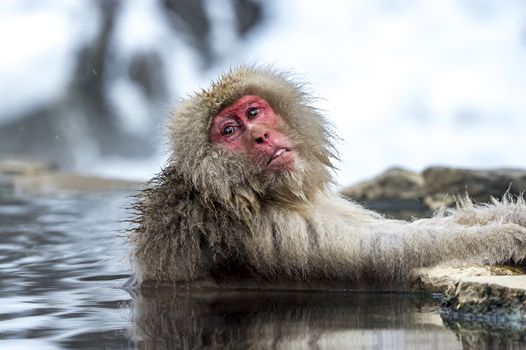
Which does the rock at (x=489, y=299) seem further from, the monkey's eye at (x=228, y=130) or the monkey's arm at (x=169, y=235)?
the monkey's eye at (x=228, y=130)

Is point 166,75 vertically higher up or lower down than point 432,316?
higher up

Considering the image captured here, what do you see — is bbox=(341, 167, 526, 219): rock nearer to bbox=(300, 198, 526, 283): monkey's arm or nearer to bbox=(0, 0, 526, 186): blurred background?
bbox=(300, 198, 526, 283): monkey's arm

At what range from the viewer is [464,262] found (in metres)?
4.48

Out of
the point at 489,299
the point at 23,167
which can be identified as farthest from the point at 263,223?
the point at 23,167

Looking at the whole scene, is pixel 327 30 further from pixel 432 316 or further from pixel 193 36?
pixel 432 316

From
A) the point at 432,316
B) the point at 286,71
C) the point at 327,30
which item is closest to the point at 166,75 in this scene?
the point at 327,30

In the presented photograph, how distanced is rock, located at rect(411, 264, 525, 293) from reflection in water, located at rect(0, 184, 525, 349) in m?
0.10

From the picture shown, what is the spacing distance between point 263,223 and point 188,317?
31.4 inches

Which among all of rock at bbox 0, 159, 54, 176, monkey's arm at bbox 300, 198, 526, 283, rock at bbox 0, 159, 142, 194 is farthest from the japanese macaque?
rock at bbox 0, 159, 54, 176

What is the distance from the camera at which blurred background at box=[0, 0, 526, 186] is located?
1509 centimetres

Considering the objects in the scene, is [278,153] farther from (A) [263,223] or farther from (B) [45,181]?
(B) [45,181]

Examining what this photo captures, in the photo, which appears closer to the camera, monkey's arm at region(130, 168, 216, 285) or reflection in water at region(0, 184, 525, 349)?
reflection in water at region(0, 184, 525, 349)

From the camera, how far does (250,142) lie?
15.3 feet

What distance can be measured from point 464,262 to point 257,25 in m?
13.4
